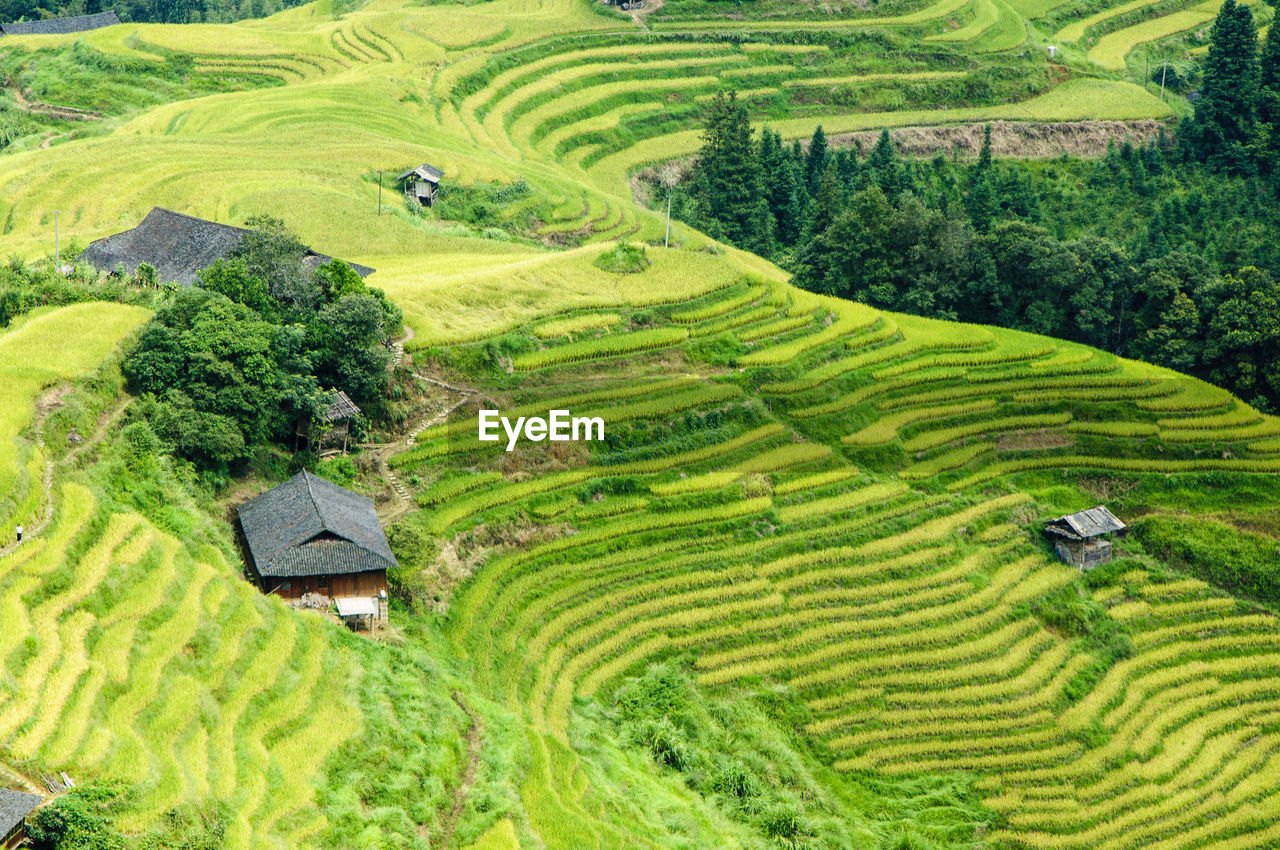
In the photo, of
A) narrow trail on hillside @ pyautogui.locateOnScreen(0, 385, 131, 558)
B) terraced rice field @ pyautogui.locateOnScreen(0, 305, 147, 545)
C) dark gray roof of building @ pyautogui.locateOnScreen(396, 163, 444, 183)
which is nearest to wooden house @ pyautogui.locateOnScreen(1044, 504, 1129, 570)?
narrow trail on hillside @ pyautogui.locateOnScreen(0, 385, 131, 558)

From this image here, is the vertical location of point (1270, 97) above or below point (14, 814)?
above

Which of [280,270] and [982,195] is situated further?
[982,195]

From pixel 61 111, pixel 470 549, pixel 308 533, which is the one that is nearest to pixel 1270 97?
pixel 470 549

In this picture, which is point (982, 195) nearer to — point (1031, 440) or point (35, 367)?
point (1031, 440)

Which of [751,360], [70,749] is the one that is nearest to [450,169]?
[751,360]

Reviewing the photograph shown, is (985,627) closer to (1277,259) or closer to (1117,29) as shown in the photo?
(1277,259)

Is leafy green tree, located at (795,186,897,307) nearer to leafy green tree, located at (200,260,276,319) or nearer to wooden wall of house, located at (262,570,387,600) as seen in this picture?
leafy green tree, located at (200,260,276,319)
